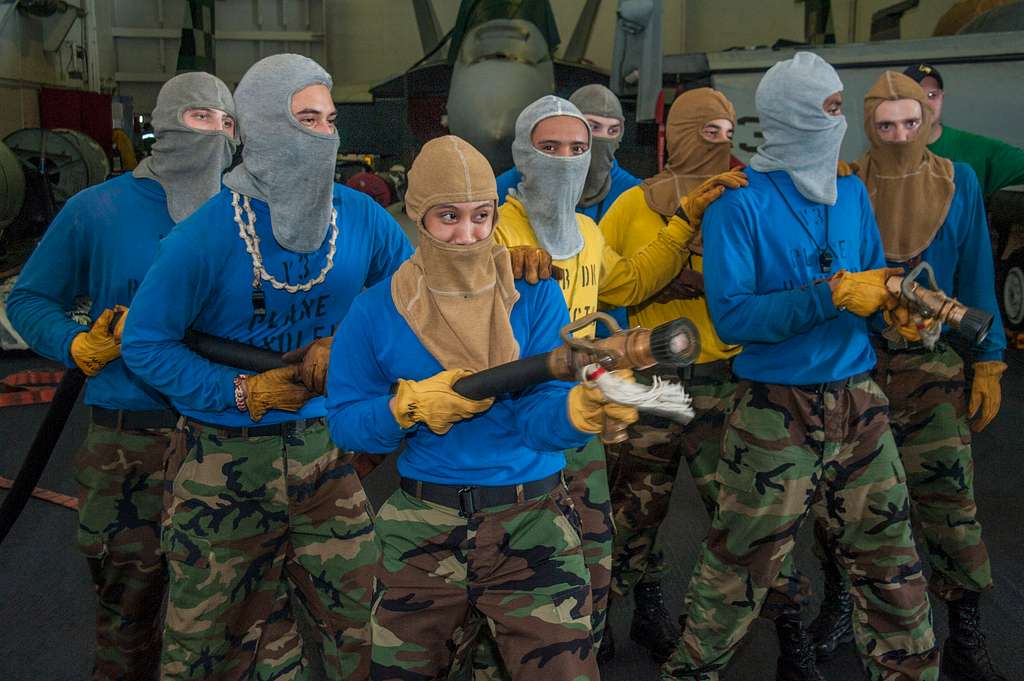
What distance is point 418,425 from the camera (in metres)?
2.20

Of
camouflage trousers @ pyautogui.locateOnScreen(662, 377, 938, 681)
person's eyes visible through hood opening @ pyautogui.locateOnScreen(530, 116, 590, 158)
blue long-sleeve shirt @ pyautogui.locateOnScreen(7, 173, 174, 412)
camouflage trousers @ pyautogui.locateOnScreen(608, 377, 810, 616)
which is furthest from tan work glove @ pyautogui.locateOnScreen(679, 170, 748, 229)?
blue long-sleeve shirt @ pyautogui.locateOnScreen(7, 173, 174, 412)

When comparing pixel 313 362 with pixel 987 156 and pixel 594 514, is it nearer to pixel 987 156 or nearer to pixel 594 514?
pixel 594 514

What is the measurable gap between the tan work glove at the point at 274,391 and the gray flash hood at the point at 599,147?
1.95m

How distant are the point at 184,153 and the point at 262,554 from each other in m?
1.36

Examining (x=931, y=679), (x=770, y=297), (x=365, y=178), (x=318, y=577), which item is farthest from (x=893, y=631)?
(x=365, y=178)

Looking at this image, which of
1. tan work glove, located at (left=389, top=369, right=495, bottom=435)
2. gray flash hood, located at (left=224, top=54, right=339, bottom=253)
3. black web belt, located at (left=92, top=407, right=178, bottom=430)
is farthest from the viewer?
black web belt, located at (left=92, top=407, right=178, bottom=430)

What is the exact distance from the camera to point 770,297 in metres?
2.95

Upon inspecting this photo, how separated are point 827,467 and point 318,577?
5.24 ft

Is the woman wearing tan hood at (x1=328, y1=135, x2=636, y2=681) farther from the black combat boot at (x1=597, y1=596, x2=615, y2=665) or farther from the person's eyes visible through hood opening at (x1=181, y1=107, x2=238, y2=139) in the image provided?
the black combat boot at (x1=597, y1=596, x2=615, y2=665)

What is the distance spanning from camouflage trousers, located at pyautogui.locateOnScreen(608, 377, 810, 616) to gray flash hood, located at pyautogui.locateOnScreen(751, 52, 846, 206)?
92 centimetres

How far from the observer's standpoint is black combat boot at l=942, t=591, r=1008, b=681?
3.57 m

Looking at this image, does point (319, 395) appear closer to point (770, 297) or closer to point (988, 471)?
point (770, 297)

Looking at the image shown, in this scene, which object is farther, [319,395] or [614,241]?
[614,241]

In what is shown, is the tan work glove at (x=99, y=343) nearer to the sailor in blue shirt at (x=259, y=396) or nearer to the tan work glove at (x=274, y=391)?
the sailor in blue shirt at (x=259, y=396)
